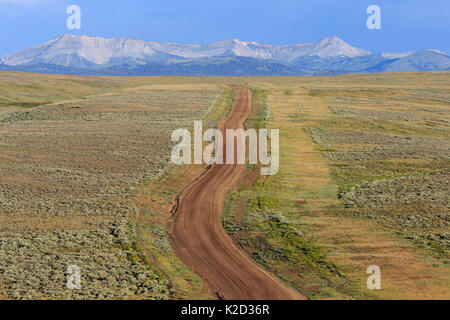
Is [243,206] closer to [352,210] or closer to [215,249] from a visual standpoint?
[215,249]

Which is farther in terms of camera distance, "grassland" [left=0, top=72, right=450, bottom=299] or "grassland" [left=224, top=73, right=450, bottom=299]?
"grassland" [left=224, top=73, right=450, bottom=299]

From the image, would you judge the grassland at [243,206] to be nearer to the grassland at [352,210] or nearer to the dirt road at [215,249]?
the grassland at [352,210]

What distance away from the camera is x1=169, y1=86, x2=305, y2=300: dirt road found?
23111 millimetres

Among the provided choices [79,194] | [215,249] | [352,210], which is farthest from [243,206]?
[79,194]

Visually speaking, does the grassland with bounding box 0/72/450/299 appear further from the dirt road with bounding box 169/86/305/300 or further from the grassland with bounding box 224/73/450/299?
the dirt road with bounding box 169/86/305/300

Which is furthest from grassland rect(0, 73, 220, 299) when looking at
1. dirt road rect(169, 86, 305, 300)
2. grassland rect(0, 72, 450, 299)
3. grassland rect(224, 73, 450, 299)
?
grassland rect(224, 73, 450, 299)

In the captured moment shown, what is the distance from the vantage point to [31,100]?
104 meters

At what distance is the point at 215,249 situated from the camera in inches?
1110

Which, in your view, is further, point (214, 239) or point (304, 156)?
point (304, 156)

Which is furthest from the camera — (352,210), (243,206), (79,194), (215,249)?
(79,194)

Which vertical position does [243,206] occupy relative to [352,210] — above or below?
above
